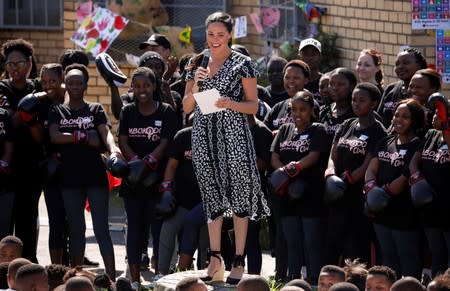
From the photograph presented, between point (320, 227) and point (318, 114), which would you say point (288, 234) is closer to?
point (320, 227)

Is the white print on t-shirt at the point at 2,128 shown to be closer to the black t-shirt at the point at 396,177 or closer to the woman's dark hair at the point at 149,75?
the woman's dark hair at the point at 149,75

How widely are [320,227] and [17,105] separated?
288cm

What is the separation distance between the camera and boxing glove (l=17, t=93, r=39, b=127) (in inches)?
430

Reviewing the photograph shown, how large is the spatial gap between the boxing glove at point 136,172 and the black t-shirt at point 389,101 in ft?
6.70

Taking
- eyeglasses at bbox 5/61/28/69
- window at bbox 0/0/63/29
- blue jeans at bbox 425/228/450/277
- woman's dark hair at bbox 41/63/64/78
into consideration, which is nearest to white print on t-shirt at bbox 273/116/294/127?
blue jeans at bbox 425/228/450/277

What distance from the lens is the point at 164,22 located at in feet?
54.6

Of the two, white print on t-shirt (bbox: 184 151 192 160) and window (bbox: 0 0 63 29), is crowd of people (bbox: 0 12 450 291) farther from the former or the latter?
window (bbox: 0 0 63 29)

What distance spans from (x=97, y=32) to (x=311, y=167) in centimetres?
621

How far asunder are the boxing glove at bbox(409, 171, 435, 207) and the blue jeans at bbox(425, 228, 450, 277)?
304 millimetres

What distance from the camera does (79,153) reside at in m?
10.8

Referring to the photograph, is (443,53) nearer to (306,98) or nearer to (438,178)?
(306,98)

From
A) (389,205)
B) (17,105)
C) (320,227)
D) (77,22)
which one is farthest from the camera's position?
(77,22)

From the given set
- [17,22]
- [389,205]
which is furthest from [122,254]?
[17,22]

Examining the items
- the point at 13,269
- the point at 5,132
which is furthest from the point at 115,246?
the point at 13,269
